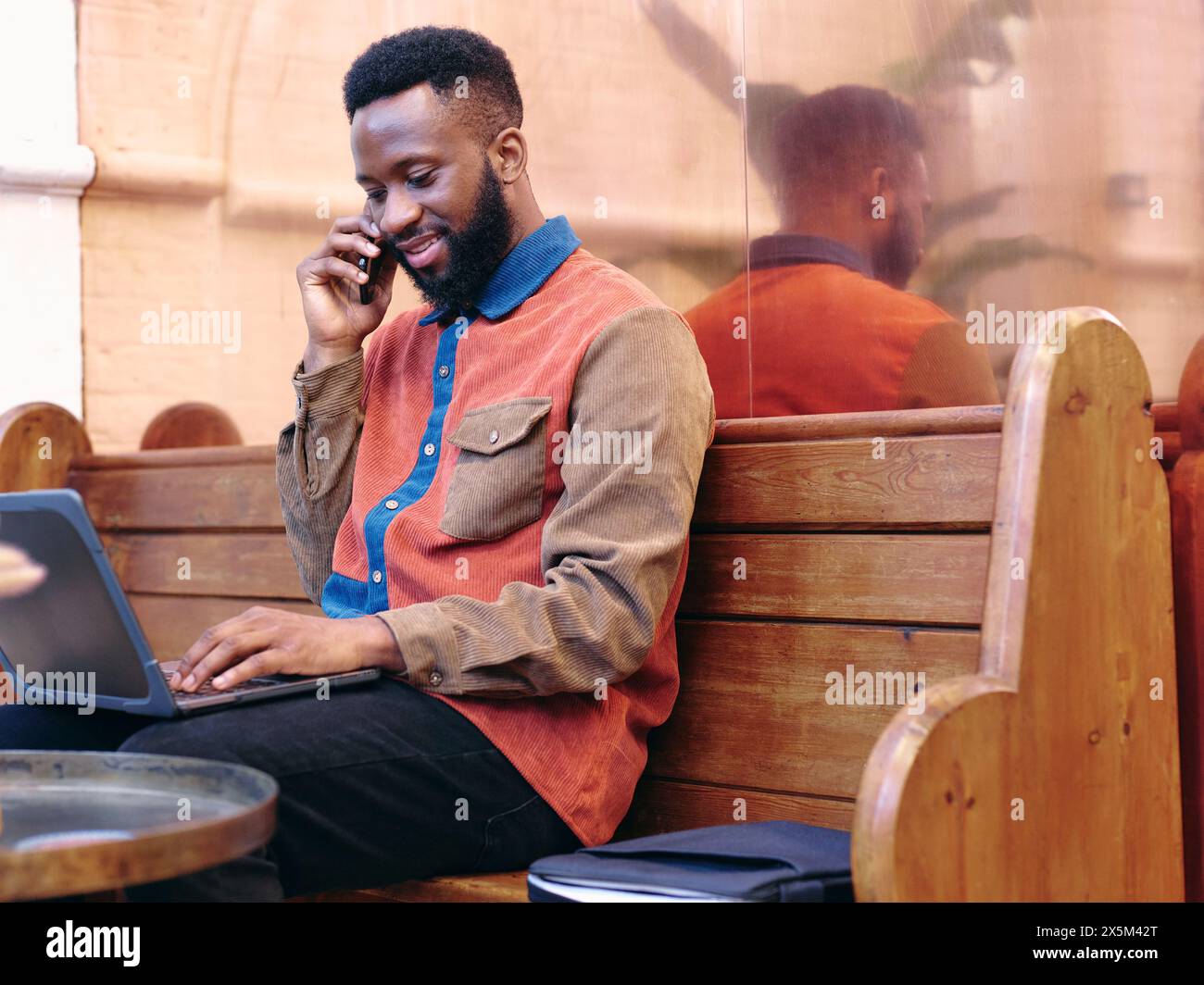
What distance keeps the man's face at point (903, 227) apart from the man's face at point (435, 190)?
0.64 meters

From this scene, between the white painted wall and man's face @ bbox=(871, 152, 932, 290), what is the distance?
77.4 inches

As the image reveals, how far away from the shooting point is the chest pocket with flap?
160 cm

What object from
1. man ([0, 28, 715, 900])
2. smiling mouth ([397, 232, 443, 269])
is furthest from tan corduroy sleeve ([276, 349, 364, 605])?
smiling mouth ([397, 232, 443, 269])

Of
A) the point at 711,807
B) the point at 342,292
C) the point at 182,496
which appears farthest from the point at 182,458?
the point at 711,807

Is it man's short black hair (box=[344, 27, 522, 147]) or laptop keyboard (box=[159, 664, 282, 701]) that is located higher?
man's short black hair (box=[344, 27, 522, 147])

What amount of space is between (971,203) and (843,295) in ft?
0.76

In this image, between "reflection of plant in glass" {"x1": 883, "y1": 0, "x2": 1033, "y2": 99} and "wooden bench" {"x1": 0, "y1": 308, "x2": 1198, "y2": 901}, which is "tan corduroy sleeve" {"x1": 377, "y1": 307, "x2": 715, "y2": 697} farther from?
"reflection of plant in glass" {"x1": 883, "y1": 0, "x2": 1033, "y2": 99}

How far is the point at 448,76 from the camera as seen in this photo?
1.75 metres

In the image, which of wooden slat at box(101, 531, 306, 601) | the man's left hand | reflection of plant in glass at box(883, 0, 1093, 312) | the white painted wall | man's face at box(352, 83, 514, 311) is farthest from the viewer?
the white painted wall

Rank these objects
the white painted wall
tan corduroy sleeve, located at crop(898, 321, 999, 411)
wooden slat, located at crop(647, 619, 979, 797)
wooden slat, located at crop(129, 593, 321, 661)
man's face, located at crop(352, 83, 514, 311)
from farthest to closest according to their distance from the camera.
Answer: the white painted wall < wooden slat, located at crop(129, 593, 321, 661) < tan corduroy sleeve, located at crop(898, 321, 999, 411) < man's face, located at crop(352, 83, 514, 311) < wooden slat, located at crop(647, 619, 979, 797)

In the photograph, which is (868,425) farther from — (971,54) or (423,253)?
(971,54)

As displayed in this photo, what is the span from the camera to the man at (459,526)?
4.70 ft

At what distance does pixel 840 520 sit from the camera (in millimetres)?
1588
